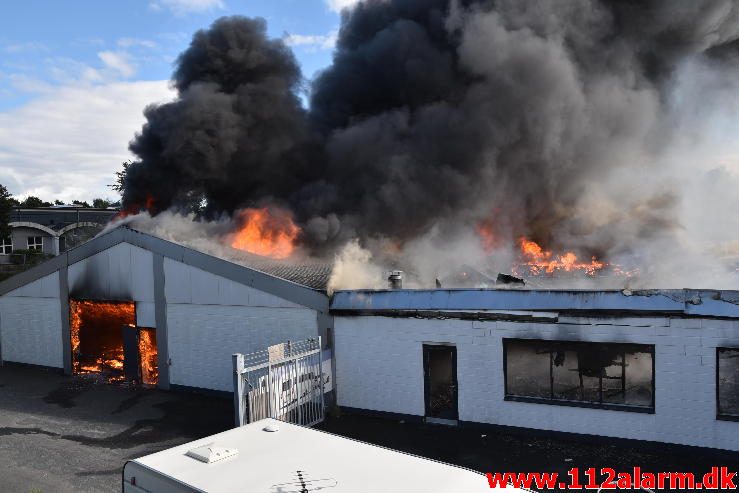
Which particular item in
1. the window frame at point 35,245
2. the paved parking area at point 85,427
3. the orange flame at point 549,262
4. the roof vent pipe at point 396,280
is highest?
the window frame at point 35,245

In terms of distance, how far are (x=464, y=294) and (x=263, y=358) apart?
5.72 m

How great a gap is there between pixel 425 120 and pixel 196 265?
1697 cm

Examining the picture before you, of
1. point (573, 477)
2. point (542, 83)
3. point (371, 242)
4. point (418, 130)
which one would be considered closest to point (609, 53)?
point (542, 83)

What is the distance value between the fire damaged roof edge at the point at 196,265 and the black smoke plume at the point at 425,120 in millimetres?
9694

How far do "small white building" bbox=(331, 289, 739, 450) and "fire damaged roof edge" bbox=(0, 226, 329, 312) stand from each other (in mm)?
975

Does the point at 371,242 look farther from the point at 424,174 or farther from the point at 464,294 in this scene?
the point at 464,294

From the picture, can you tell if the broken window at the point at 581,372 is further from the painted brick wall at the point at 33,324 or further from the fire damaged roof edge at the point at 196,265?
the painted brick wall at the point at 33,324

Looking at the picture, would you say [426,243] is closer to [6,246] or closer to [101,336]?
[101,336]

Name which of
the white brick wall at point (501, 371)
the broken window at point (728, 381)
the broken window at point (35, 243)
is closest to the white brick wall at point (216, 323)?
the white brick wall at point (501, 371)

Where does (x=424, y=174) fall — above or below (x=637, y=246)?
above

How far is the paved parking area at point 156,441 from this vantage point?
964 cm

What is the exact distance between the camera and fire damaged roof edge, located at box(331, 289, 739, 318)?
9617 millimetres

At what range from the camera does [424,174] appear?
27.0 metres

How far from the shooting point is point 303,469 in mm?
5695
